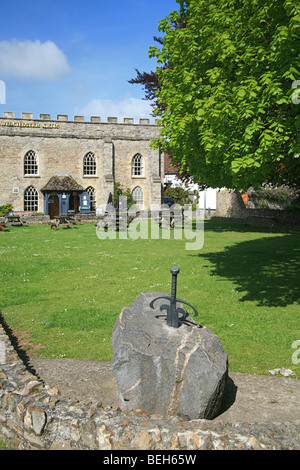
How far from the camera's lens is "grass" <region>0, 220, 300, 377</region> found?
259 inches

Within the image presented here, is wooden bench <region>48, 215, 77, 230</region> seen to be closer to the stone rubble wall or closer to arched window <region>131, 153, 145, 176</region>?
arched window <region>131, 153, 145, 176</region>

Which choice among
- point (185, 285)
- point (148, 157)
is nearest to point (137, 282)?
point (185, 285)

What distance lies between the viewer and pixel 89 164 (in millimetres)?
39688

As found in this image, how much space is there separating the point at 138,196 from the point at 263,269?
97.7ft

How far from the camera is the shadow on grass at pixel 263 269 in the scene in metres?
9.46

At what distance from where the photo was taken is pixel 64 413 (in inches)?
146

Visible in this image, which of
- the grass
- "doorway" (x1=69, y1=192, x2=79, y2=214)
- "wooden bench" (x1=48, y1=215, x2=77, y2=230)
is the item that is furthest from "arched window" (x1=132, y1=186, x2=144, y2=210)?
the grass

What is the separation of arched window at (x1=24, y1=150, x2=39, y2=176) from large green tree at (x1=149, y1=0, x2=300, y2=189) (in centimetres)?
3047

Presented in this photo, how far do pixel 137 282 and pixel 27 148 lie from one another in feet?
102

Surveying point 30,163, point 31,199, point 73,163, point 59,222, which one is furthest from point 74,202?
point 59,222

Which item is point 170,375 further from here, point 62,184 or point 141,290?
point 62,184

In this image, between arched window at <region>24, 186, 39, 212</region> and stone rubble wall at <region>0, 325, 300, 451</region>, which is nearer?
stone rubble wall at <region>0, 325, 300, 451</region>

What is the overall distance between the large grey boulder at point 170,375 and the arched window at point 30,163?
36.4 metres

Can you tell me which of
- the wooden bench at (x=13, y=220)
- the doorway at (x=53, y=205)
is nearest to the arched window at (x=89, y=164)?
the doorway at (x=53, y=205)
